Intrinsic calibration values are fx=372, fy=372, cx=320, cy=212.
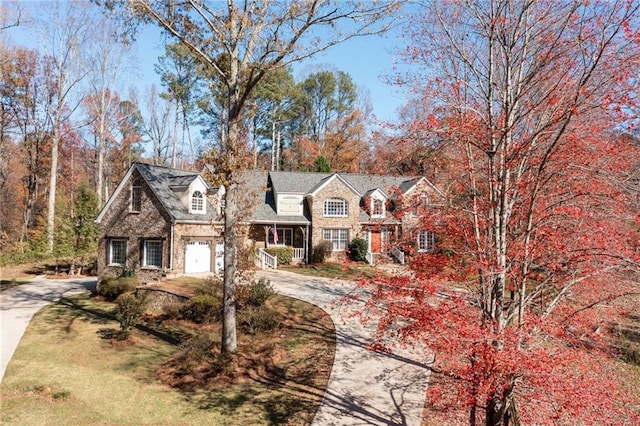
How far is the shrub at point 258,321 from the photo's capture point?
1390 cm

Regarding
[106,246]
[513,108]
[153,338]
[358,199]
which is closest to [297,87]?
[358,199]

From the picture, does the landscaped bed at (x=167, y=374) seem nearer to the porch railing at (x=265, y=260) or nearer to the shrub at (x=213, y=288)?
the shrub at (x=213, y=288)

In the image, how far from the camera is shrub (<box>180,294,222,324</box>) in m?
15.4

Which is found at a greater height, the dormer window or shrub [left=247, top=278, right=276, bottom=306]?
the dormer window

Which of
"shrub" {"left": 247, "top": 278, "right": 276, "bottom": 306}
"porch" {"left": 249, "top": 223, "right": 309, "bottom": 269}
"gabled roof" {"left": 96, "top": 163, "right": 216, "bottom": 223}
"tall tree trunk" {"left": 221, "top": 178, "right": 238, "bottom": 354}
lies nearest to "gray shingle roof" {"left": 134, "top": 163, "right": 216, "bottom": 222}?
"gabled roof" {"left": 96, "top": 163, "right": 216, "bottom": 223}

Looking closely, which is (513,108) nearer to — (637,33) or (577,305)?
(637,33)

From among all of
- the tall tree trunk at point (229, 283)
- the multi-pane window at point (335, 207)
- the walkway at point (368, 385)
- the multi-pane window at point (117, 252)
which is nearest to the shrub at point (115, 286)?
the multi-pane window at point (117, 252)

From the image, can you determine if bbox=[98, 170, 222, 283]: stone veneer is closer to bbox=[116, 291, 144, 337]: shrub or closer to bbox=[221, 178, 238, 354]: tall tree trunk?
bbox=[116, 291, 144, 337]: shrub

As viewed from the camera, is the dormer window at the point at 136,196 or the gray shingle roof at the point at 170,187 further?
the dormer window at the point at 136,196

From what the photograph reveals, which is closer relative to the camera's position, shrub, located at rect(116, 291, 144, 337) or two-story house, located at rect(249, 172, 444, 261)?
shrub, located at rect(116, 291, 144, 337)

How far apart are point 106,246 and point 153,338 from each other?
1000cm

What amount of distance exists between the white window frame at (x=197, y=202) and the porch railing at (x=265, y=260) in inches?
205

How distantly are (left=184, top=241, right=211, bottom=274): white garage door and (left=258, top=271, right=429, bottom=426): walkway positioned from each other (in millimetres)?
10637

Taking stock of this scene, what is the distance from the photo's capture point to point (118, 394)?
978 cm
